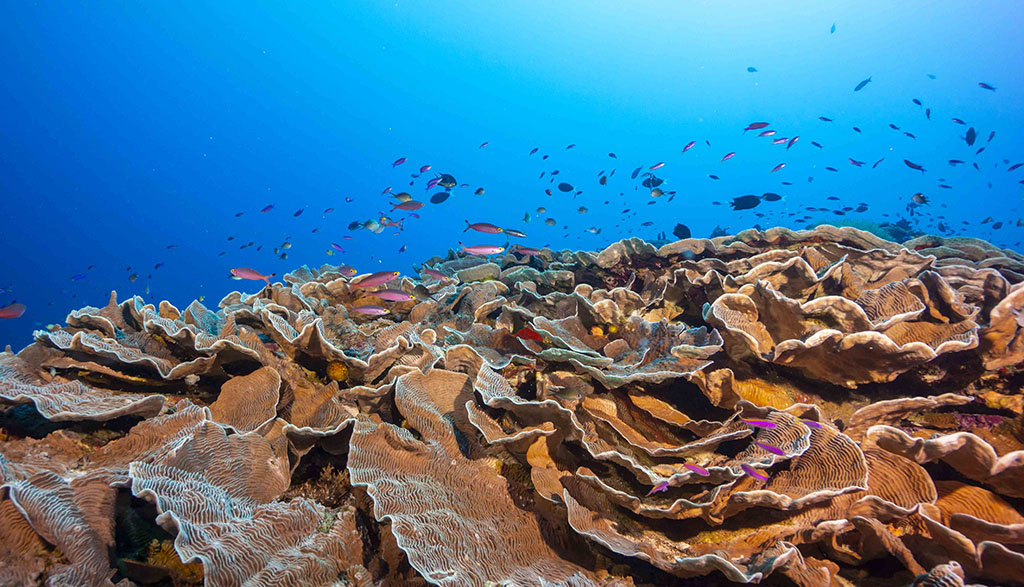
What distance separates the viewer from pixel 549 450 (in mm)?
2287

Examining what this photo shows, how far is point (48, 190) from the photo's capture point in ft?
269

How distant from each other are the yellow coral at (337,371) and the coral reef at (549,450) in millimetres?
28

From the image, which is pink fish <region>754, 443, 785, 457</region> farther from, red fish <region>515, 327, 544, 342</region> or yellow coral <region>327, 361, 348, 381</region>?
yellow coral <region>327, 361, 348, 381</region>

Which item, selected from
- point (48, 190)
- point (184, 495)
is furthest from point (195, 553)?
point (48, 190)

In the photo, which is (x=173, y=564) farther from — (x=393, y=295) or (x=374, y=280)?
(x=374, y=280)

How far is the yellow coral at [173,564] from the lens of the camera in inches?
63.5

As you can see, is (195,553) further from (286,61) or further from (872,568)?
(286,61)

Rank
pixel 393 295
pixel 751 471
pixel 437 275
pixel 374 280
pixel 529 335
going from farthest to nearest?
pixel 437 275 < pixel 374 280 < pixel 393 295 < pixel 529 335 < pixel 751 471

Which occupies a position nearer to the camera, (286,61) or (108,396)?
(108,396)

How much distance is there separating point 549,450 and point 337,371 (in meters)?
1.75

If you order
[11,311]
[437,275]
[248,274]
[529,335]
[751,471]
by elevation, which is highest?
[751,471]

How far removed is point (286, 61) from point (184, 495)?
140389 mm

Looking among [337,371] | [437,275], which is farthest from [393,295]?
[337,371]

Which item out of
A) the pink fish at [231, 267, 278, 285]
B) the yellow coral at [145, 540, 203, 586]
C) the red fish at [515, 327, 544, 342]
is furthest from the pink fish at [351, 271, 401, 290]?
the yellow coral at [145, 540, 203, 586]
